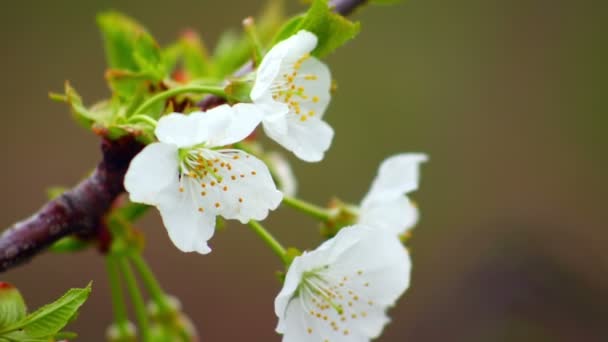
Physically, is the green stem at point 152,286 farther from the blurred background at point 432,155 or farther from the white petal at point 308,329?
the blurred background at point 432,155

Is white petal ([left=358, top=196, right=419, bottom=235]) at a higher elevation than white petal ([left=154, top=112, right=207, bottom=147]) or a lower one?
lower

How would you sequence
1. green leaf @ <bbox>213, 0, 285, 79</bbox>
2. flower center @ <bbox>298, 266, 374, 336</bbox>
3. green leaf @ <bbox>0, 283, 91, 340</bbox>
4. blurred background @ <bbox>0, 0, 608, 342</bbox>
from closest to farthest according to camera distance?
green leaf @ <bbox>0, 283, 91, 340</bbox> < flower center @ <bbox>298, 266, 374, 336</bbox> < green leaf @ <bbox>213, 0, 285, 79</bbox> < blurred background @ <bbox>0, 0, 608, 342</bbox>

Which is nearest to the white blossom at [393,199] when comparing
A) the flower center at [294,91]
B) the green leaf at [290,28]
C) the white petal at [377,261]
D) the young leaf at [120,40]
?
the white petal at [377,261]

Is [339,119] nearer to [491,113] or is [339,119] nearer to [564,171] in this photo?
[491,113]

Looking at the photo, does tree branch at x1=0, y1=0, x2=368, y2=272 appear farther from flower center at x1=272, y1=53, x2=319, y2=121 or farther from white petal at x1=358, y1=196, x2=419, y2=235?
white petal at x1=358, y1=196, x2=419, y2=235

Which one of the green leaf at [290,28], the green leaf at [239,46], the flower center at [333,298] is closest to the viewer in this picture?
the green leaf at [290,28]

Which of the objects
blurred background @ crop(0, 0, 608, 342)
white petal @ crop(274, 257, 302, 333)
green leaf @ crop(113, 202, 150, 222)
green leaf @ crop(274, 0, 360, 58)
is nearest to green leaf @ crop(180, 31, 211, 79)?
green leaf @ crop(113, 202, 150, 222)

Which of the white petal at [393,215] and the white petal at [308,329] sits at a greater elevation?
the white petal at [393,215]
